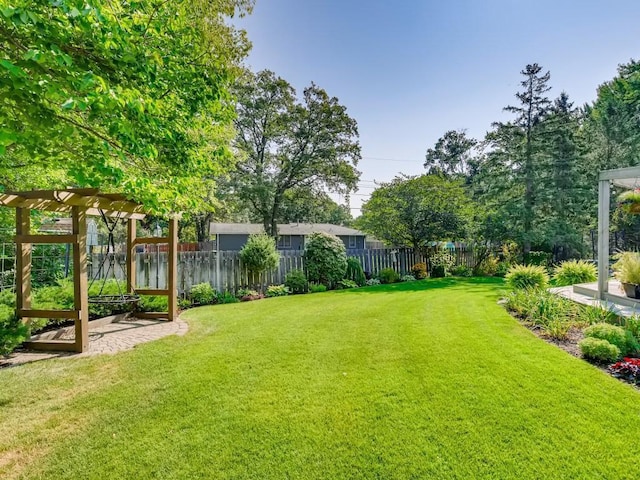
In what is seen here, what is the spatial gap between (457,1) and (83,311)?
912 cm

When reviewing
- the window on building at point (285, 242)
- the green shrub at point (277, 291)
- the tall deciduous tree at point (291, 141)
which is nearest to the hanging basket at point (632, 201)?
the green shrub at point (277, 291)

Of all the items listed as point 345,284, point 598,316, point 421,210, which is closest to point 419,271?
point 421,210

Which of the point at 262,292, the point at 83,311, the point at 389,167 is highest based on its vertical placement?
the point at 389,167

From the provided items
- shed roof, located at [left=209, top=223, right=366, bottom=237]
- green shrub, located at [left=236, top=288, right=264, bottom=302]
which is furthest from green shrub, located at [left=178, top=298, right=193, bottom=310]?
shed roof, located at [left=209, top=223, right=366, bottom=237]

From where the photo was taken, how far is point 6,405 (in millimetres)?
3012

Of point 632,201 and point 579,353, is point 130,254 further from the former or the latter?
point 632,201

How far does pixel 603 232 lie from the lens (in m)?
6.14

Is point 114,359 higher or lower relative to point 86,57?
lower

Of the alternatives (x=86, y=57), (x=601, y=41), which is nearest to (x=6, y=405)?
(x=86, y=57)

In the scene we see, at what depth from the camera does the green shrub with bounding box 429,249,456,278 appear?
13310 mm

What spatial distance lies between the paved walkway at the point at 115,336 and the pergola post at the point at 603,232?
26.0 feet

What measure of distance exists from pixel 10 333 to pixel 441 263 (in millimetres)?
12963

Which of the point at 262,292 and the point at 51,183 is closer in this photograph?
the point at 51,183

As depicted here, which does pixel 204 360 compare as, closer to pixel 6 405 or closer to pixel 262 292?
pixel 6 405
